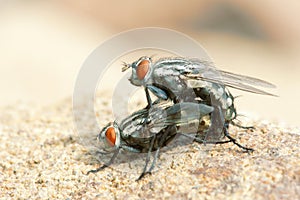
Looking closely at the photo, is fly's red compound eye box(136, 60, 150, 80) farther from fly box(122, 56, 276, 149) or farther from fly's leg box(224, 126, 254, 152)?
fly's leg box(224, 126, 254, 152)

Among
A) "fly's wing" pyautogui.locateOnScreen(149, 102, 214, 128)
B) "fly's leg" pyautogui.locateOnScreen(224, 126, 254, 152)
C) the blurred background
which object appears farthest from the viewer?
the blurred background

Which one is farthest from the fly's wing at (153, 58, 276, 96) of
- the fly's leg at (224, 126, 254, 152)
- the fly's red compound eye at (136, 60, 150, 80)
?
the fly's leg at (224, 126, 254, 152)

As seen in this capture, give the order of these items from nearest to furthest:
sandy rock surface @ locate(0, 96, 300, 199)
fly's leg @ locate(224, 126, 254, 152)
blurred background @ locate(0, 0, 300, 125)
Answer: sandy rock surface @ locate(0, 96, 300, 199)
fly's leg @ locate(224, 126, 254, 152)
blurred background @ locate(0, 0, 300, 125)

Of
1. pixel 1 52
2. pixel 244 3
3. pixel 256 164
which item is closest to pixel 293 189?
pixel 256 164

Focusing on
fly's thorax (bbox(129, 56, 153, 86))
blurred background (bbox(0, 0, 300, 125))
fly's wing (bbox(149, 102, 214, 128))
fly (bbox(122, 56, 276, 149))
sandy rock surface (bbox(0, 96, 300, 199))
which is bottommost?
sandy rock surface (bbox(0, 96, 300, 199))

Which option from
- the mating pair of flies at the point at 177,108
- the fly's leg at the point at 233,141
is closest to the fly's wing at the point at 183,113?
the mating pair of flies at the point at 177,108

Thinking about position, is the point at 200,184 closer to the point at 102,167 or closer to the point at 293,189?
the point at 293,189

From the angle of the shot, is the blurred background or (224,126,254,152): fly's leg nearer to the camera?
(224,126,254,152): fly's leg
